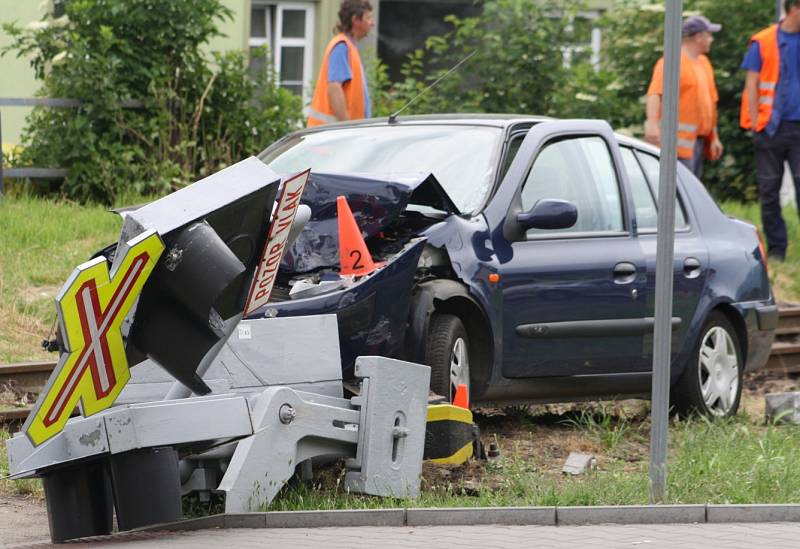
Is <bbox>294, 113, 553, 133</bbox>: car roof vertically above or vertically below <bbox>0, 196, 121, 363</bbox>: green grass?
above

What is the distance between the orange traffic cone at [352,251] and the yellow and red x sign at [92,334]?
1934mm

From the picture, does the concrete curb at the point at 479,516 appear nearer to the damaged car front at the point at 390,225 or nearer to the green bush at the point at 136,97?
the damaged car front at the point at 390,225

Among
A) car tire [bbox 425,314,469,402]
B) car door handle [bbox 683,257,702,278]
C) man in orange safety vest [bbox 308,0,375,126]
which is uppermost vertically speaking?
man in orange safety vest [bbox 308,0,375,126]

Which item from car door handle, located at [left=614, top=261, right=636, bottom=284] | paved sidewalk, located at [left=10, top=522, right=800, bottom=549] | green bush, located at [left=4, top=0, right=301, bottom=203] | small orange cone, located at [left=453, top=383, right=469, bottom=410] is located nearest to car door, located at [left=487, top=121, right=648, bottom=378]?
car door handle, located at [left=614, top=261, right=636, bottom=284]

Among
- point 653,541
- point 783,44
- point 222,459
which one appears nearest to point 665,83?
point 653,541

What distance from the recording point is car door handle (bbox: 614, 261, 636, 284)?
30.1 ft

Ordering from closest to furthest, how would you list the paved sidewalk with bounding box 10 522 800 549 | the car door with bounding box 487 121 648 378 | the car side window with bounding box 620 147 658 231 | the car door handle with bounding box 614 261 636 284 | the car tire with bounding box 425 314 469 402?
the paved sidewalk with bounding box 10 522 800 549 < the car tire with bounding box 425 314 469 402 < the car door with bounding box 487 121 648 378 < the car door handle with bounding box 614 261 636 284 < the car side window with bounding box 620 147 658 231

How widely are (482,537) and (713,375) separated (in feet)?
13.0

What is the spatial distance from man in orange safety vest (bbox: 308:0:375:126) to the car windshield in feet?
9.84

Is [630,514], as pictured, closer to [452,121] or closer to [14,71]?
[452,121]

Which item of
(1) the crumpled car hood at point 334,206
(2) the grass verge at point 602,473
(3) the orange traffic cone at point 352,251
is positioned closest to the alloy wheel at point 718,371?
(2) the grass verge at point 602,473

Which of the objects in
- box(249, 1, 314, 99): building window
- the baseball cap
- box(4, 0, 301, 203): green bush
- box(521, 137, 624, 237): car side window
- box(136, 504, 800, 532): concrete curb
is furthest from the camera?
box(249, 1, 314, 99): building window

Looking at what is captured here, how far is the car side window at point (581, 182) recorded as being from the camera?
29.7 feet

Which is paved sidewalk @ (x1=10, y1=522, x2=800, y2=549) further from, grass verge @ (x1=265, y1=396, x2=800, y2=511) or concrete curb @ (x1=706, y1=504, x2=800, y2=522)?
grass verge @ (x1=265, y1=396, x2=800, y2=511)
